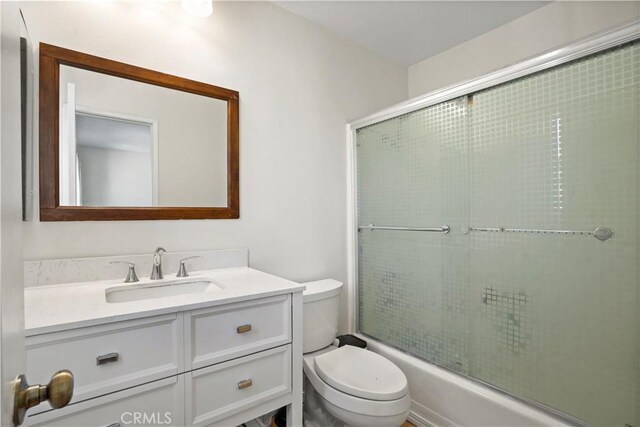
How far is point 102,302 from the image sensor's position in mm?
1061

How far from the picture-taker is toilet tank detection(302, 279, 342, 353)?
168cm

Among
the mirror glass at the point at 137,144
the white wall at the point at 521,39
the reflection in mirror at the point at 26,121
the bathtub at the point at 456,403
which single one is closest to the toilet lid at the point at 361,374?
the bathtub at the point at 456,403

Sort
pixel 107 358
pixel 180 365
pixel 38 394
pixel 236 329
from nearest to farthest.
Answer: pixel 38 394 < pixel 107 358 < pixel 180 365 < pixel 236 329

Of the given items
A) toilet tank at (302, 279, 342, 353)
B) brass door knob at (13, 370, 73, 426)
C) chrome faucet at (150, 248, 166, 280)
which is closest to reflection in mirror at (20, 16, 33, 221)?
chrome faucet at (150, 248, 166, 280)

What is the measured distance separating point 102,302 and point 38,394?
2.34 feet

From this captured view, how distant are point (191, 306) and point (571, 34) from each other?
241 cm

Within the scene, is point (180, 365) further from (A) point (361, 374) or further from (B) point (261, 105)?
(B) point (261, 105)

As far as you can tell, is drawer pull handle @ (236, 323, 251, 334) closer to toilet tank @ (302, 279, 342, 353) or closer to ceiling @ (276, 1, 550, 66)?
toilet tank @ (302, 279, 342, 353)

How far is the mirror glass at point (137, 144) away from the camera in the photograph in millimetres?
1324

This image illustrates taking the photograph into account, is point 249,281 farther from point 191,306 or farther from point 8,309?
point 8,309

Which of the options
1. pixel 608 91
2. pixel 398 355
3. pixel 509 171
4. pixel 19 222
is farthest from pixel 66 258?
pixel 608 91

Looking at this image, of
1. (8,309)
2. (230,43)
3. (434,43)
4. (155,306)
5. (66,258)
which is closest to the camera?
(8,309)

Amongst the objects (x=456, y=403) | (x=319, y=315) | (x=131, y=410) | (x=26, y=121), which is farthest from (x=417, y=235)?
(x=26, y=121)

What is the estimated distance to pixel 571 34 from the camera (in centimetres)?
181
